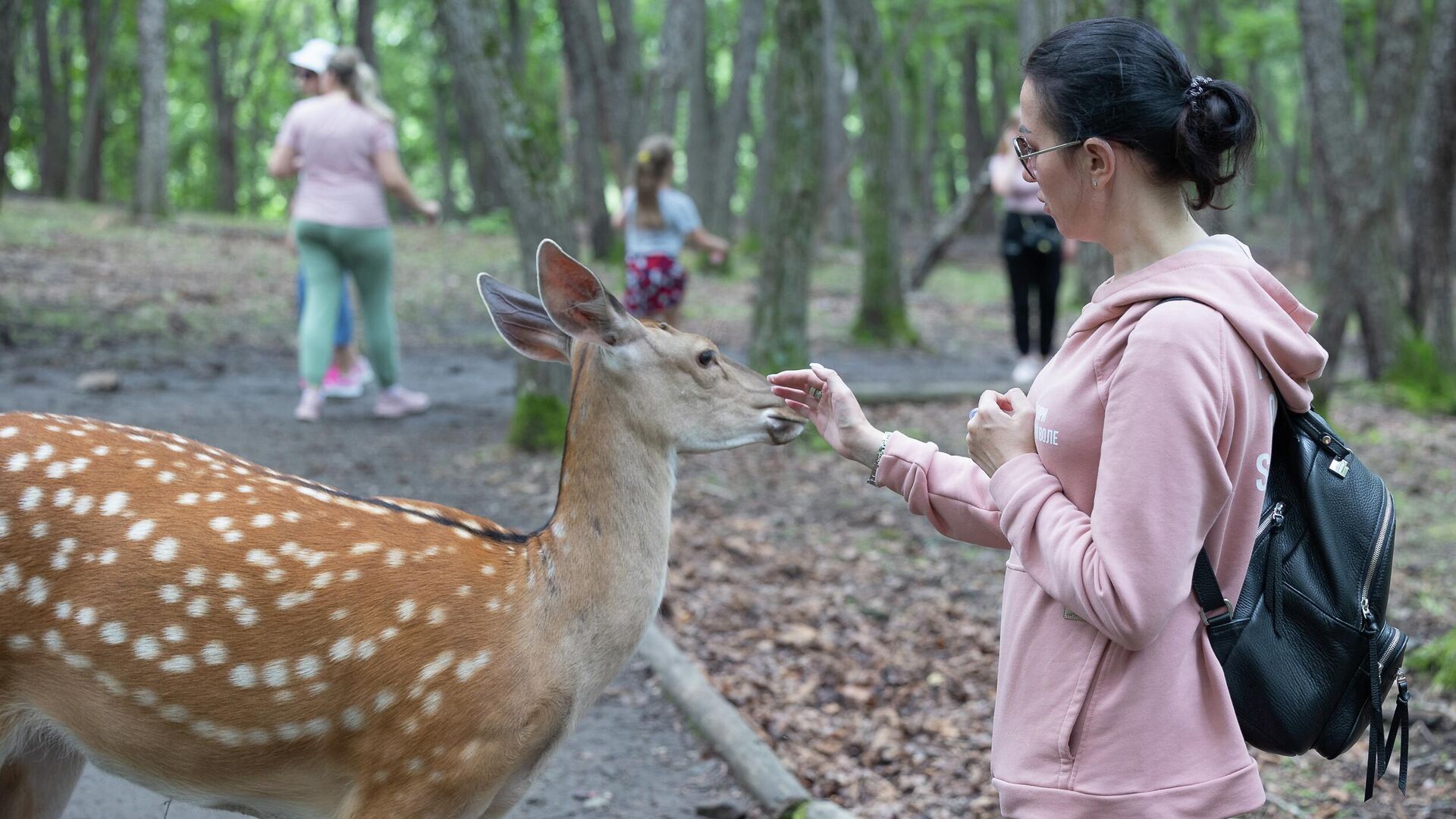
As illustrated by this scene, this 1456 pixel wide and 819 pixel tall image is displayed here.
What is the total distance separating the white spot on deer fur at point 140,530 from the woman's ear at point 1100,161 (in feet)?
6.51

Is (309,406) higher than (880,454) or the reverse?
the reverse

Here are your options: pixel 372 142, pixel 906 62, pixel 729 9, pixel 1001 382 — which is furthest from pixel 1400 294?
pixel 729 9

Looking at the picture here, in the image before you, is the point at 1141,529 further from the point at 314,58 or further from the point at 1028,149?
the point at 314,58

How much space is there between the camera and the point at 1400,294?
37.0ft

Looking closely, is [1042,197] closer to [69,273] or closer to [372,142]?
[372,142]

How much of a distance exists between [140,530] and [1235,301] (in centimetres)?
215

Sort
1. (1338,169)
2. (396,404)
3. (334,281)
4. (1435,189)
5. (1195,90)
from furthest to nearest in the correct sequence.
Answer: (1435,189) → (1338,169) → (396,404) → (334,281) → (1195,90)

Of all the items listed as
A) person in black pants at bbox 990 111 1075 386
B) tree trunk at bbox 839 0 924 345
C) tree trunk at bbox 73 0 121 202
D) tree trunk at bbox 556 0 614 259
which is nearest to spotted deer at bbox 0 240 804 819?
person in black pants at bbox 990 111 1075 386

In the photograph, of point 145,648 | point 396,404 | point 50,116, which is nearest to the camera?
point 145,648

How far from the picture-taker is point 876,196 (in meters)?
12.8

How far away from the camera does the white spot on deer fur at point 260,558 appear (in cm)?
270

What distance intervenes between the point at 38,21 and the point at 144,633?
2626 cm

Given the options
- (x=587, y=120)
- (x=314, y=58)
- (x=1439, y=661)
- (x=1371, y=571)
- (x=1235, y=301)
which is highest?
(x=587, y=120)

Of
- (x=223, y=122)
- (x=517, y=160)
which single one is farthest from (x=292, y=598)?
(x=223, y=122)
